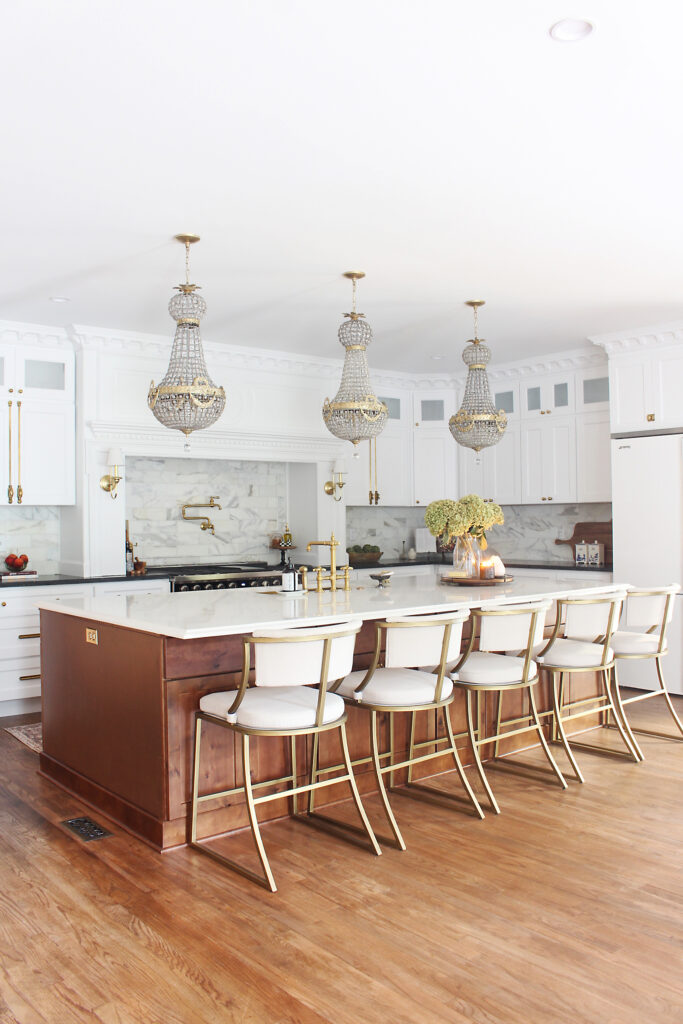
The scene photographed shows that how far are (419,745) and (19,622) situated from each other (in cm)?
297

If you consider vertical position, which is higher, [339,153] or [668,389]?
[339,153]

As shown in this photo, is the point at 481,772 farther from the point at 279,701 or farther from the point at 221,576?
the point at 221,576

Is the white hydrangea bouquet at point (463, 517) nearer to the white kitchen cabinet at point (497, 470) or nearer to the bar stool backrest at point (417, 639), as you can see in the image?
the bar stool backrest at point (417, 639)

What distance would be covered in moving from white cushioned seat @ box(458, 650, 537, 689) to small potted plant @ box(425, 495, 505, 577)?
3.45 feet

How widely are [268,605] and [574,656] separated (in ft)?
5.39

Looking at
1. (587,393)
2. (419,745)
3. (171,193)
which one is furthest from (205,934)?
(587,393)

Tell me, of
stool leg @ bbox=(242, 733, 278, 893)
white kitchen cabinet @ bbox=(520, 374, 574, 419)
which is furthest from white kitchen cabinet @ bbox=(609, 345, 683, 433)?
stool leg @ bbox=(242, 733, 278, 893)

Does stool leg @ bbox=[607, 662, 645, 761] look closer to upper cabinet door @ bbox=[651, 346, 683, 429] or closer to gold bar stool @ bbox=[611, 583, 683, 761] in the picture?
gold bar stool @ bbox=[611, 583, 683, 761]

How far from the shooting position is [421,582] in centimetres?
524

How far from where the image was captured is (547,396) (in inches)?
282

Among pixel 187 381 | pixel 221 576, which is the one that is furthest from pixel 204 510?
pixel 187 381

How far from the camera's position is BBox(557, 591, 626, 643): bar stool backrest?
419 centimetres

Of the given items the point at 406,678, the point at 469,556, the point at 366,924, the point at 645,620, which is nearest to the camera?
the point at 366,924

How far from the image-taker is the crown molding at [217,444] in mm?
6043
